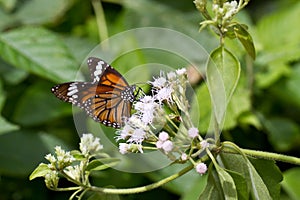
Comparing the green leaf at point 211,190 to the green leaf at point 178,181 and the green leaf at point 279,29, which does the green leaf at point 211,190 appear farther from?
the green leaf at point 279,29

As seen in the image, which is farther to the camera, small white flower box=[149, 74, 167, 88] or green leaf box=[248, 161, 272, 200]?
small white flower box=[149, 74, 167, 88]

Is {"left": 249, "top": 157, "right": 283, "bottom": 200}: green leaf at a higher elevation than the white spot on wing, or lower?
lower

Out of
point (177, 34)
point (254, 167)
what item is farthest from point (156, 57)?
point (254, 167)

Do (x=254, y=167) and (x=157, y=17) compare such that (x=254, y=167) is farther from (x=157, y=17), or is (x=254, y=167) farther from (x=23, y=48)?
(x=157, y=17)

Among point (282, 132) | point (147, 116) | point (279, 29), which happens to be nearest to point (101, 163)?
point (147, 116)

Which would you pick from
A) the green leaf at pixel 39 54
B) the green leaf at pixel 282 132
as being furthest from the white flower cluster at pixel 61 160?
the green leaf at pixel 282 132

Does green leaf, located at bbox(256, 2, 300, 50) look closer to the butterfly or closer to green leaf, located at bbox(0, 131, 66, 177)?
green leaf, located at bbox(0, 131, 66, 177)

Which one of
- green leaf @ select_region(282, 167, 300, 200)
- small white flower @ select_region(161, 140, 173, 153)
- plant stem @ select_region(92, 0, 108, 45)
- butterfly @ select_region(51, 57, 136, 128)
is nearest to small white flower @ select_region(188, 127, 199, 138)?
small white flower @ select_region(161, 140, 173, 153)
